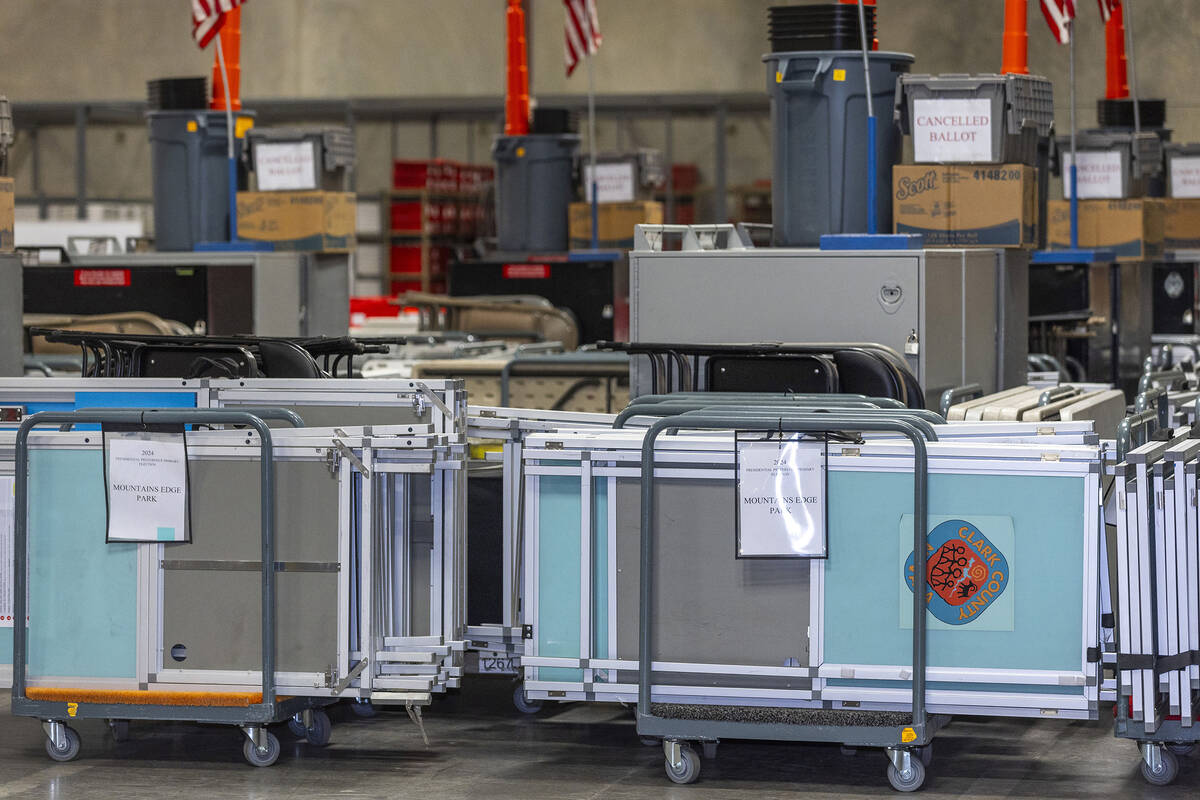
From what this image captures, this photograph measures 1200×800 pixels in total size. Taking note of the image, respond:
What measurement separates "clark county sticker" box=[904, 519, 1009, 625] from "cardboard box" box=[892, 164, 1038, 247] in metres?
3.33

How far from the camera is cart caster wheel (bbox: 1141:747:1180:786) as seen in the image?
5.81 m

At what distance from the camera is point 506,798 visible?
573 centimetres

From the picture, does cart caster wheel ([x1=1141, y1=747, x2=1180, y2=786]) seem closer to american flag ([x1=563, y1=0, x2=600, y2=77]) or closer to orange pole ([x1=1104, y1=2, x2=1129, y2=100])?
american flag ([x1=563, y1=0, x2=600, y2=77])

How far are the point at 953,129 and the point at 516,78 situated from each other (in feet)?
Answer: 35.6

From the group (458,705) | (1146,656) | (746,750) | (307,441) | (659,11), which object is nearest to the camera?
(1146,656)

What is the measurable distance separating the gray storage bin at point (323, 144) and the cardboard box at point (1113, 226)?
551cm

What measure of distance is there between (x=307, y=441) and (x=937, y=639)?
2168mm

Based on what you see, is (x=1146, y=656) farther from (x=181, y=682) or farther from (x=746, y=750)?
(x=181, y=682)

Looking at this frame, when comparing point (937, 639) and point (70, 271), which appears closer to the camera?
point (937, 639)

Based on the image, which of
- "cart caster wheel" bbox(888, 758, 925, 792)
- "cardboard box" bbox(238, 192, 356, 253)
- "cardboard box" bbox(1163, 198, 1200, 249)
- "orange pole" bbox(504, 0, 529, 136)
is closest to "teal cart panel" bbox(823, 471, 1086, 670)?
"cart caster wheel" bbox(888, 758, 925, 792)

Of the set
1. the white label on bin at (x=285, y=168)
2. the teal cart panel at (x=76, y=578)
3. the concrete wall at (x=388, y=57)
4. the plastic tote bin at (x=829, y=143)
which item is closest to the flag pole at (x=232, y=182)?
the white label on bin at (x=285, y=168)

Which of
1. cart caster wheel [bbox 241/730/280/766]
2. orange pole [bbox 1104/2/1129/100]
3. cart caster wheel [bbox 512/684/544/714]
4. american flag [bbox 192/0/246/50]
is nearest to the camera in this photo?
cart caster wheel [bbox 241/730/280/766]

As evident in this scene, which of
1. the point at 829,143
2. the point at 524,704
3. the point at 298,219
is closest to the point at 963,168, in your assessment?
the point at 829,143

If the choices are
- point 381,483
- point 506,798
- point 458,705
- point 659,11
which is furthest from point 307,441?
point 659,11
